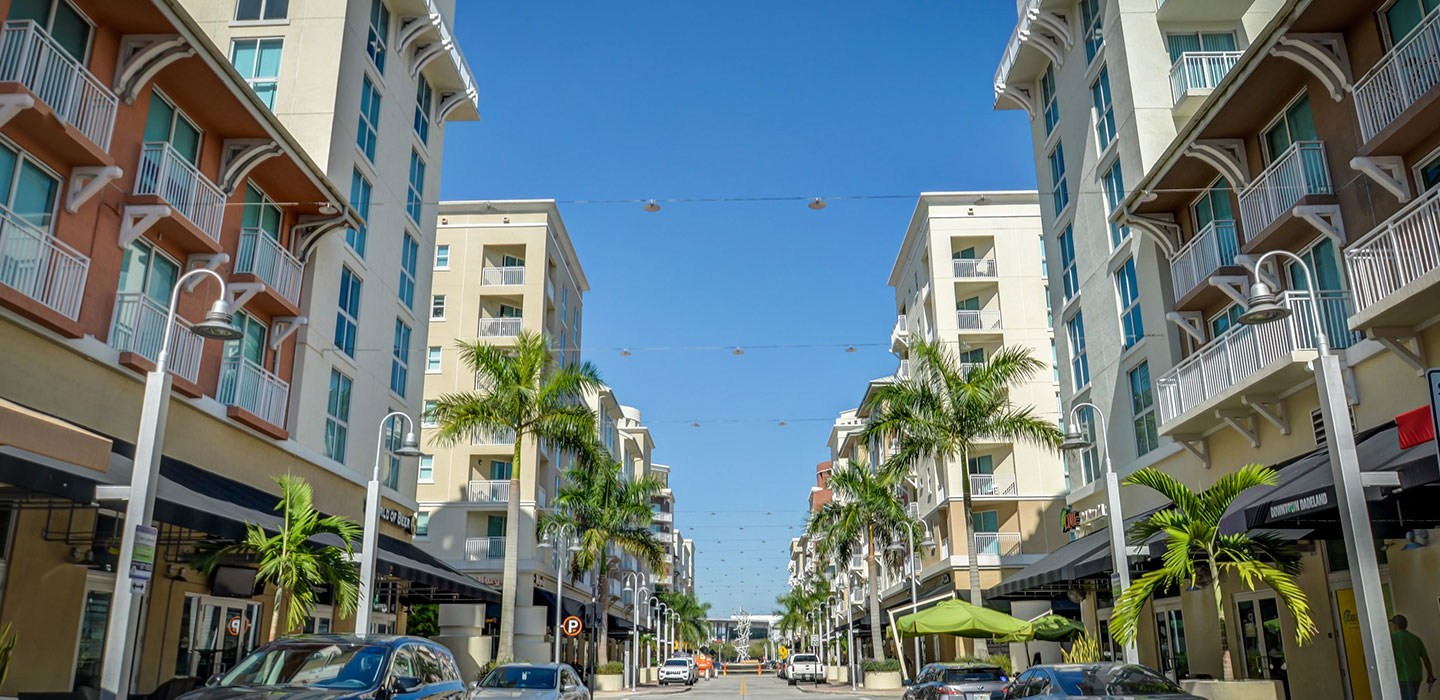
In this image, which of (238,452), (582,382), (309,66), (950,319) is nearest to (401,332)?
(582,382)

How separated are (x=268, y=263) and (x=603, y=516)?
2676 cm

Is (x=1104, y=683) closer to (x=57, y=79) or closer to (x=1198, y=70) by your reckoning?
(x=57, y=79)

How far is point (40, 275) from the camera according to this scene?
599 inches

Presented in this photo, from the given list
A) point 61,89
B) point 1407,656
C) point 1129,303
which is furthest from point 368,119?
point 1407,656

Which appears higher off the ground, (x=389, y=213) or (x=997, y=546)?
(x=389, y=213)

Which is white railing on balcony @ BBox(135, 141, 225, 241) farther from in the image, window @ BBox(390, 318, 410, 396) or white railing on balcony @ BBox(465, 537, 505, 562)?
white railing on balcony @ BBox(465, 537, 505, 562)

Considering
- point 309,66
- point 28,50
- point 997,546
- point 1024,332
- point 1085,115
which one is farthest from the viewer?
point 1024,332

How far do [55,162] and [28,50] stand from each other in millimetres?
1803

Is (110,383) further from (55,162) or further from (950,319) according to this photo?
(950,319)

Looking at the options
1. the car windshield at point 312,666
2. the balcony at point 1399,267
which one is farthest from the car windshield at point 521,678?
the balcony at point 1399,267

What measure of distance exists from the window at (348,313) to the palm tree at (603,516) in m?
13.1

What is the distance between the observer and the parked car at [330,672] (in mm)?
9930

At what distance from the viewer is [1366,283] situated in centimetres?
1562

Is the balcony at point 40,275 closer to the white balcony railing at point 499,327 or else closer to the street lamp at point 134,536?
the street lamp at point 134,536
